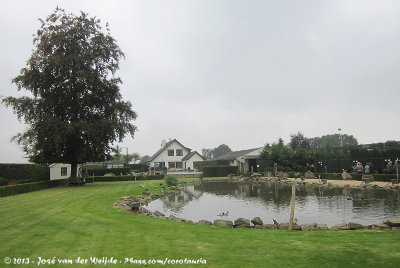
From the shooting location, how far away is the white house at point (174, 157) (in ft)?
233

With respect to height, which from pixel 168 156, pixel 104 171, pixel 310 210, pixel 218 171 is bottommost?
pixel 310 210

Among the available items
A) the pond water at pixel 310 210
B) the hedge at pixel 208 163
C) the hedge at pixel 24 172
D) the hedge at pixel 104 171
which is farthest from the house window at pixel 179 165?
the pond water at pixel 310 210

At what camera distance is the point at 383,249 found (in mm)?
7125

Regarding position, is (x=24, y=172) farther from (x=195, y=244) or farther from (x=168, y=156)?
(x=168, y=156)

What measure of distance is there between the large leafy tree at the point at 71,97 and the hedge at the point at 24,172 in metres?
3.99

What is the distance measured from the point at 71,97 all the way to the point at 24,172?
12205mm

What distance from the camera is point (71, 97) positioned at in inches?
1247

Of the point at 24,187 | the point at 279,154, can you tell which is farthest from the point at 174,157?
the point at 24,187

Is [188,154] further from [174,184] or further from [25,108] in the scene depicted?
[25,108]

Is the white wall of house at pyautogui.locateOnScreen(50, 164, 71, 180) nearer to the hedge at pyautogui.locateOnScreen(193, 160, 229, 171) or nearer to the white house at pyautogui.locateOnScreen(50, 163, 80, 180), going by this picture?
the white house at pyautogui.locateOnScreen(50, 163, 80, 180)

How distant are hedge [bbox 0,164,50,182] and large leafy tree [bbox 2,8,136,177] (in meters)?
3.99

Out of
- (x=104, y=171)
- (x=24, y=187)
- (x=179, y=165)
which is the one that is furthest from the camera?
(x=179, y=165)

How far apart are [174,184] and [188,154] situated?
130 feet

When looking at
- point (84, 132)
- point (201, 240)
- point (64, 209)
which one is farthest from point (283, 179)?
point (201, 240)
